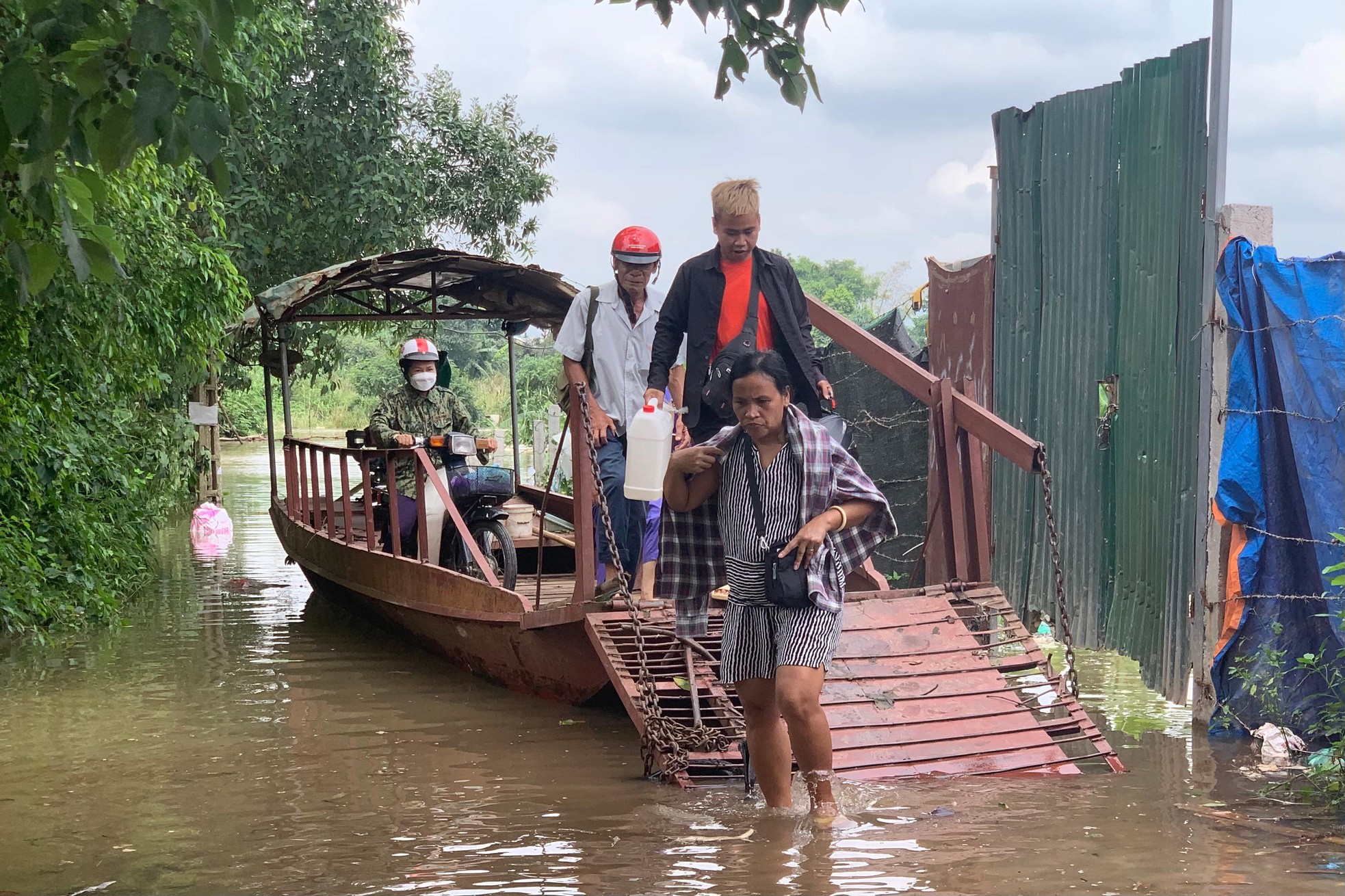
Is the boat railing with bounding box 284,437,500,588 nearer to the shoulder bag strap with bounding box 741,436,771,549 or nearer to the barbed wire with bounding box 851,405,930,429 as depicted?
the barbed wire with bounding box 851,405,930,429

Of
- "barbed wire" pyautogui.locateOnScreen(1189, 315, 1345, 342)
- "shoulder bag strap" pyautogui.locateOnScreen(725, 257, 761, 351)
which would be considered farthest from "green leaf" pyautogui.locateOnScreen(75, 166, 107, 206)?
"barbed wire" pyautogui.locateOnScreen(1189, 315, 1345, 342)

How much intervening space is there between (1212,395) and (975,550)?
4.31ft

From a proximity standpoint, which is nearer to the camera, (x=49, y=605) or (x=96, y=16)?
(x=96, y=16)

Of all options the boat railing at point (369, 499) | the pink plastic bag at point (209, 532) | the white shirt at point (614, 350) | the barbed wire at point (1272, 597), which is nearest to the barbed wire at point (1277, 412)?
the barbed wire at point (1272, 597)

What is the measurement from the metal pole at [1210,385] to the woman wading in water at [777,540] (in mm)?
2023

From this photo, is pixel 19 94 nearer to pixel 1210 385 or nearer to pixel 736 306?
pixel 736 306

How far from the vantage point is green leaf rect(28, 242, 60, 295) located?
3.52 meters

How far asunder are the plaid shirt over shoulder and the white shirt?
7.21 ft

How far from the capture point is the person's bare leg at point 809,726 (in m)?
4.46

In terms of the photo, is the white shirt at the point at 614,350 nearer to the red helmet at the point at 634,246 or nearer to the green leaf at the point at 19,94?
the red helmet at the point at 634,246

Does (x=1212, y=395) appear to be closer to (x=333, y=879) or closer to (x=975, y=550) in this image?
(x=975, y=550)

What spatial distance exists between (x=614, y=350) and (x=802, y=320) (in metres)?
1.12

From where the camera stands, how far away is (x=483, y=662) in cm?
791

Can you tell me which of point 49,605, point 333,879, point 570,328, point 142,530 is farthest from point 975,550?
point 142,530
